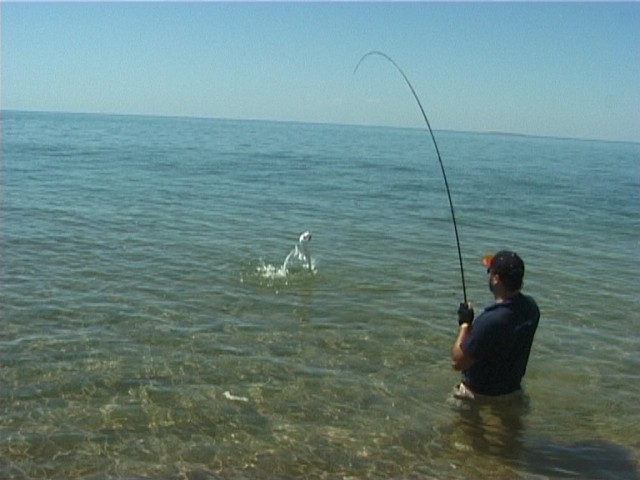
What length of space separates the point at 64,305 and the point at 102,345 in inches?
77.2

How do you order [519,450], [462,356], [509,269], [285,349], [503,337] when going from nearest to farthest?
1. [509,269]
2. [503,337]
3. [462,356]
4. [519,450]
5. [285,349]

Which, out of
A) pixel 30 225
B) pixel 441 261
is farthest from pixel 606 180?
pixel 30 225

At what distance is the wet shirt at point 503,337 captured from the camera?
603 cm

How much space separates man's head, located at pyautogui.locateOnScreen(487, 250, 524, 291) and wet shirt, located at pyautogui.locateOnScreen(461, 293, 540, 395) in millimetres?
159

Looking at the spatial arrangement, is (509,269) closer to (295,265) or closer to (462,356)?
(462,356)

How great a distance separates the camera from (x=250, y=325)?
997 cm

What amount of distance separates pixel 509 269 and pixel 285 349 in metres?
4.02

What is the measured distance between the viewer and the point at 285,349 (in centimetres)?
907

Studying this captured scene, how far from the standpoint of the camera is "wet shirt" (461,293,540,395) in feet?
19.8

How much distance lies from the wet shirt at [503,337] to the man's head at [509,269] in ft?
0.52

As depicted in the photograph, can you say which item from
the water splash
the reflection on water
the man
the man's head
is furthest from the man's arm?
the water splash

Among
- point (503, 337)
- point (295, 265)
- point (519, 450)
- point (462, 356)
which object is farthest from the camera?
point (295, 265)

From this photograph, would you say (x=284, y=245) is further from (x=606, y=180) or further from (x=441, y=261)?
(x=606, y=180)

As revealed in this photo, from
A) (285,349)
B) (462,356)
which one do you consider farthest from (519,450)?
(285,349)
